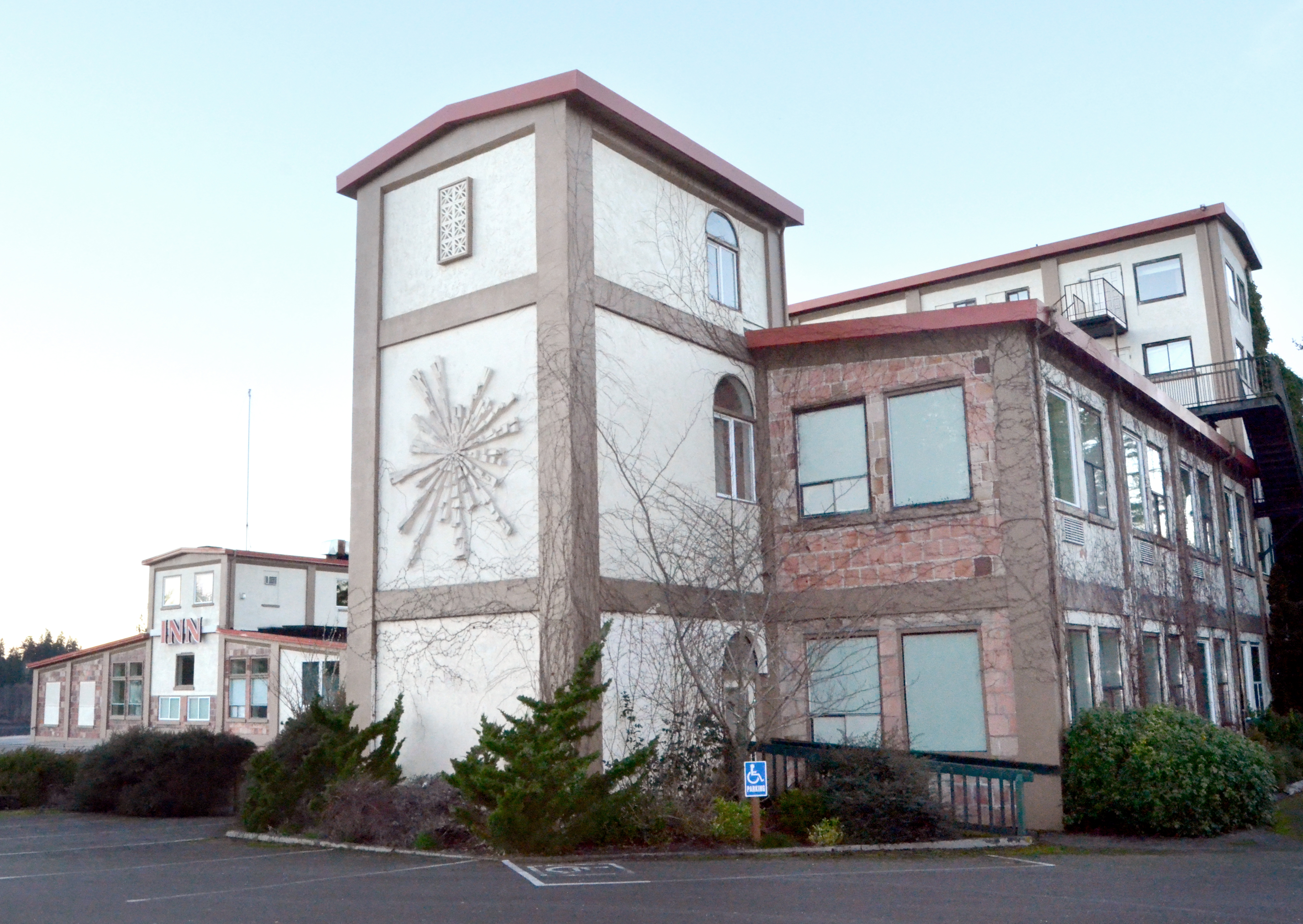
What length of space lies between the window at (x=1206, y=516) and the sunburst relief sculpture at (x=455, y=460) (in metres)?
14.3

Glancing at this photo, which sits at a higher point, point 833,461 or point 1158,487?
point 1158,487

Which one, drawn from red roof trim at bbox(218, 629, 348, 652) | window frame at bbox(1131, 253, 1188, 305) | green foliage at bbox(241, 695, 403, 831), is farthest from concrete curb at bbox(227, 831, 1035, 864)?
window frame at bbox(1131, 253, 1188, 305)

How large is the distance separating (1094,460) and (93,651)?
37449 millimetres

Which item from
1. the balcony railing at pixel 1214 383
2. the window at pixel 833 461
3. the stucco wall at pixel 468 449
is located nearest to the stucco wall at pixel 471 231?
the stucco wall at pixel 468 449

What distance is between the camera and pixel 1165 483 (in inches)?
849

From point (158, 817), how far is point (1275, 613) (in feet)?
77.4

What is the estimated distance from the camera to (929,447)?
54.0 ft

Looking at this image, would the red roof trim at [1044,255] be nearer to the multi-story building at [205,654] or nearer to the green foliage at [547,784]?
the multi-story building at [205,654]

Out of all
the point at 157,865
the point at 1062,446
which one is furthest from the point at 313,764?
the point at 1062,446

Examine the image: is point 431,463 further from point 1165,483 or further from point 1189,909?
point 1165,483

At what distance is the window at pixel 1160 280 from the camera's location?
3244 cm

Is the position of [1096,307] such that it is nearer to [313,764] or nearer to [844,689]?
[844,689]

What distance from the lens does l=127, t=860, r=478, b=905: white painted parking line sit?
10680 millimetres

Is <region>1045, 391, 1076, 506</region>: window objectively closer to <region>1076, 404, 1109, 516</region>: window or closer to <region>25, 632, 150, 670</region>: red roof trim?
<region>1076, 404, 1109, 516</region>: window
